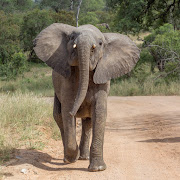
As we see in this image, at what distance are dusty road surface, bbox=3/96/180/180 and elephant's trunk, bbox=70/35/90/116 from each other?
110 centimetres

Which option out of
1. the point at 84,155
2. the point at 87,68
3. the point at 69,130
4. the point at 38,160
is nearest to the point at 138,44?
the point at 84,155

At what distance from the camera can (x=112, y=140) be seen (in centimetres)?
741

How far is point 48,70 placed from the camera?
28.2m

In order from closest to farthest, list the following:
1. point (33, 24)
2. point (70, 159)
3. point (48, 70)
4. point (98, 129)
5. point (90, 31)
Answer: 1. point (90, 31)
2. point (98, 129)
3. point (70, 159)
4. point (33, 24)
5. point (48, 70)

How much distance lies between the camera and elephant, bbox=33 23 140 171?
4695 millimetres

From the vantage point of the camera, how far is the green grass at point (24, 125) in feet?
21.2

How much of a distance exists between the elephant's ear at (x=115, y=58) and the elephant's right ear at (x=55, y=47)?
510 mm

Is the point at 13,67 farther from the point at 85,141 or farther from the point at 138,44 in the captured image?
the point at 85,141

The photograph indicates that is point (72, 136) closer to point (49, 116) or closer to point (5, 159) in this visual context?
point (5, 159)

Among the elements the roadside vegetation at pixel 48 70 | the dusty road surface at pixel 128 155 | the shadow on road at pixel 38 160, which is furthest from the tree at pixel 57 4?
the shadow on road at pixel 38 160

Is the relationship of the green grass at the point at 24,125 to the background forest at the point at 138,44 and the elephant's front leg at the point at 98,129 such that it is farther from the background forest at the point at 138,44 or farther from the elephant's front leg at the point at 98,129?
the background forest at the point at 138,44

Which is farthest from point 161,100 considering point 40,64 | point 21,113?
point 40,64

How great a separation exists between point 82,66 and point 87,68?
0.25 feet

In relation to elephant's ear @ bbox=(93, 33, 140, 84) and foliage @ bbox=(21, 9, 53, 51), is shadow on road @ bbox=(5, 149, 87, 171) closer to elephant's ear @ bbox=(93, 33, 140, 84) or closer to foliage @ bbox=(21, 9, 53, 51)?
elephant's ear @ bbox=(93, 33, 140, 84)
